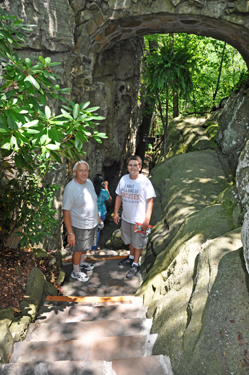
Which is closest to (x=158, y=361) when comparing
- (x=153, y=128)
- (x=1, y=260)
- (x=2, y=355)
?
(x=2, y=355)

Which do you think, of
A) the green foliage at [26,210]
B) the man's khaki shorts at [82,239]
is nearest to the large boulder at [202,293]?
the man's khaki shorts at [82,239]

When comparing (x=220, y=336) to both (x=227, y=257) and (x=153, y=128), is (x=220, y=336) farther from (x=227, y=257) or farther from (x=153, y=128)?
(x=153, y=128)

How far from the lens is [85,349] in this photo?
2561mm

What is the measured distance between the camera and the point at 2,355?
2.42m

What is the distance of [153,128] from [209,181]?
50.2 feet

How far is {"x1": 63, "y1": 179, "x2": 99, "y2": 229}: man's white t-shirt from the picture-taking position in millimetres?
4186

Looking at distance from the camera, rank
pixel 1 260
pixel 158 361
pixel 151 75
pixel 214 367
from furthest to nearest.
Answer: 1. pixel 151 75
2. pixel 1 260
3. pixel 158 361
4. pixel 214 367

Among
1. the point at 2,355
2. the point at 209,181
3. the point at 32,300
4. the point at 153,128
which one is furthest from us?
the point at 153,128

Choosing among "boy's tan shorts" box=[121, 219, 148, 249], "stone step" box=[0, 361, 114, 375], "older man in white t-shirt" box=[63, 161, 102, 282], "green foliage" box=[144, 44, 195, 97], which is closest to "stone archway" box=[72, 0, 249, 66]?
"green foliage" box=[144, 44, 195, 97]

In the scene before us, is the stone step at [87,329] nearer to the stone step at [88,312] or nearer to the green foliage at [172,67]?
the stone step at [88,312]

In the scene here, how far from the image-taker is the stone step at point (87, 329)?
294 cm

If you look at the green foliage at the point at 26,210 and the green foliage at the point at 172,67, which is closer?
the green foliage at the point at 26,210

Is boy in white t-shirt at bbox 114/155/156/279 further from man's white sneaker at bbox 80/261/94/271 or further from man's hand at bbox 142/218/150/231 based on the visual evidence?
man's white sneaker at bbox 80/261/94/271

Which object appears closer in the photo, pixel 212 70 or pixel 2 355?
pixel 2 355
